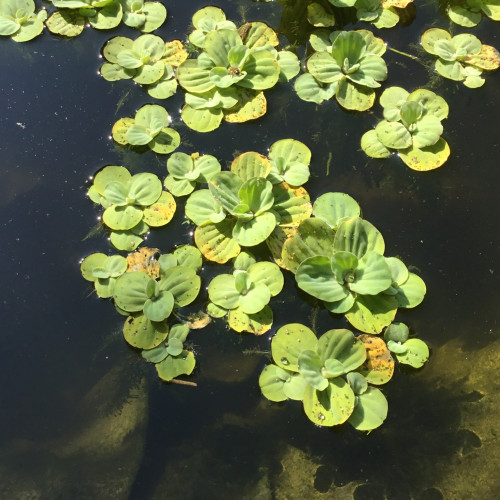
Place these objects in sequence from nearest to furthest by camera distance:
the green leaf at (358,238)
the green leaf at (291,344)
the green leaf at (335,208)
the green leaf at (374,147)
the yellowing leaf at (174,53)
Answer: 1. the green leaf at (291,344)
2. the green leaf at (358,238)
3. the green leaf at (335,208)
4. the green leaf at (374,147)
5. the yellowing leaf at (174,53)

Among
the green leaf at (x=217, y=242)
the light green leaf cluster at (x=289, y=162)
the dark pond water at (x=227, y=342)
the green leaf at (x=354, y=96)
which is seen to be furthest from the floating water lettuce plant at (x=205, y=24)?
the green leaf at (x=217, y=242)

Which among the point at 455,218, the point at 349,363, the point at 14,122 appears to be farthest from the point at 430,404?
the point at 14,122

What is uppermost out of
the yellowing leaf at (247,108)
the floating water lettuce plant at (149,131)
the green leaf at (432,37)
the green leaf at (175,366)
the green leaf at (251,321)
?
the green leaf at (432,37)

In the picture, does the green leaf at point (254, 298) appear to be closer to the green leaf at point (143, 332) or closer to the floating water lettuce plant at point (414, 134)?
the green leaf at point (143, 332)

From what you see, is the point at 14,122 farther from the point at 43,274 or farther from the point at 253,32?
the point at 253,32

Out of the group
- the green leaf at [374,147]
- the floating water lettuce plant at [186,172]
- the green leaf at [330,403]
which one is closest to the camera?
the green leaf at [330,403]

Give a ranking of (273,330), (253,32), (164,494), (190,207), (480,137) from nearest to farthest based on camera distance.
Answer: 1. (164,494)
2. (273,330)
3. (190,207)
4. (480,137)
5. (253,32)

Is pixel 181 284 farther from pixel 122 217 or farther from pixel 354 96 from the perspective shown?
pixel 354 96

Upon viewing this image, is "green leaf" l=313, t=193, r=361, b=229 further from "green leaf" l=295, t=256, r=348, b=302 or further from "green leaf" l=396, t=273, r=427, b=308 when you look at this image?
"green leaf" l=396, t=273, r=427, b=308
